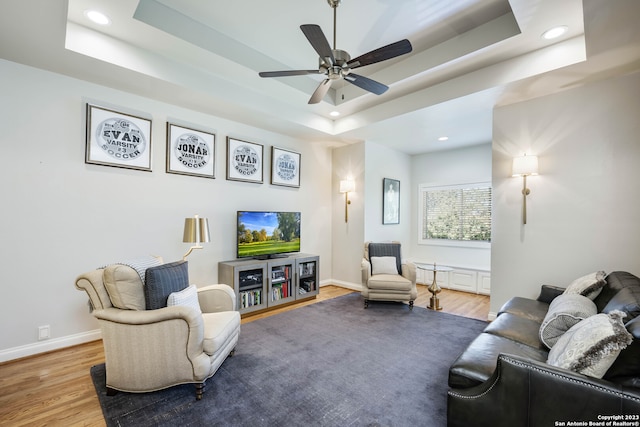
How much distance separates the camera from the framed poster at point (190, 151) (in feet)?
11.7

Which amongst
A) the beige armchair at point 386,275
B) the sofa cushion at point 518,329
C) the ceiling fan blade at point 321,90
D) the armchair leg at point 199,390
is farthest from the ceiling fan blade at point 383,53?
the beige armchair at point 386,275

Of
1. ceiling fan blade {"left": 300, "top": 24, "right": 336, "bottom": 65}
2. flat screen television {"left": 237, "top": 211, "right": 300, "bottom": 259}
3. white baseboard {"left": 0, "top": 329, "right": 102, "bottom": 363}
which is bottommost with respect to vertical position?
white baseboard {"left": 0, "top": 329, "right": 102, "bottom": 363}

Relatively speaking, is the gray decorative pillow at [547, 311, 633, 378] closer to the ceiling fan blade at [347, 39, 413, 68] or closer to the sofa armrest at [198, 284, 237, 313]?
the ceiling fan blade at [347, 39, 413, 68]

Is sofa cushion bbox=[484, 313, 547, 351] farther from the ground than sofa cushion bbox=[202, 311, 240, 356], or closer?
farther from the ground

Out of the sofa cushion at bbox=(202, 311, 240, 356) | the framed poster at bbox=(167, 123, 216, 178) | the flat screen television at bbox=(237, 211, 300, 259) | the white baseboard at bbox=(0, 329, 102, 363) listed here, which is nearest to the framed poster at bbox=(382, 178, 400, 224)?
the flat screen television at bbox=(237, 211, 300, 259)

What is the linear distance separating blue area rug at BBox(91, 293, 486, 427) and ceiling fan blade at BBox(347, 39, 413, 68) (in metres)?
2.52

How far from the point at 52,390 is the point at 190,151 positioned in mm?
2690

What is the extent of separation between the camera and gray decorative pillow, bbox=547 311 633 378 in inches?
48.8

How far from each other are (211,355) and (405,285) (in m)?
2.69

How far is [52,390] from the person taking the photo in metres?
2.17

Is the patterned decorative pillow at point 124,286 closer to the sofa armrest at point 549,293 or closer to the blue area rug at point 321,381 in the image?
the blue area rug at point 321,381

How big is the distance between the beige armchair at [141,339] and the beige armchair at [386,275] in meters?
2.50

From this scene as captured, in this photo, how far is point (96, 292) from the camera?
2.06 metres

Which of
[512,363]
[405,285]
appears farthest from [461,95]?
[512,363]
